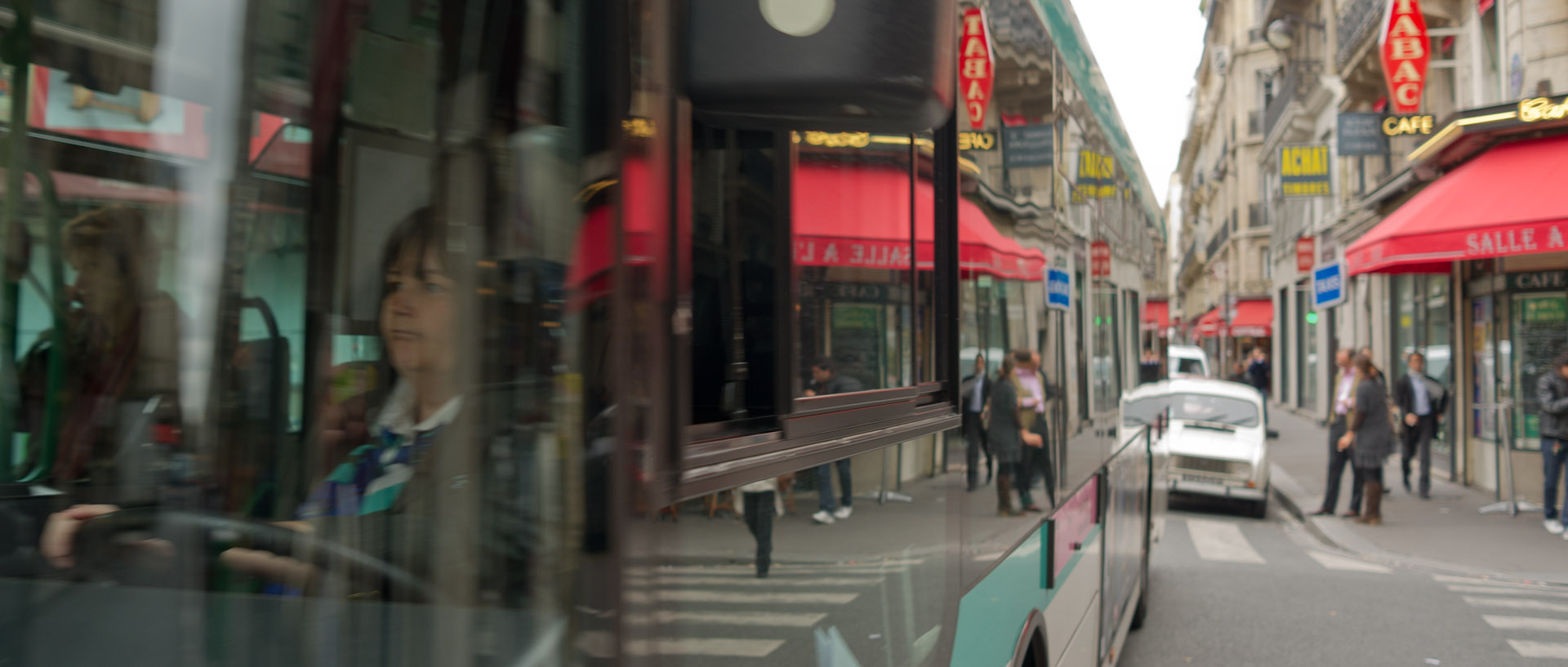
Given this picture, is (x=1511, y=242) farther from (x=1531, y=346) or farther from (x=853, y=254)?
(x=853, y=254)

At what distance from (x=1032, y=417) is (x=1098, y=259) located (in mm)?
1804

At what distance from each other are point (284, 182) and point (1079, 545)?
371cm

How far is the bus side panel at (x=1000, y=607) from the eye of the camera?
2424mm

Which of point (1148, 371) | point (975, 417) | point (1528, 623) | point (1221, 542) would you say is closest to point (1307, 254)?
point (1221, 542)

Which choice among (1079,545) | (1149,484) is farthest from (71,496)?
(1149,484)

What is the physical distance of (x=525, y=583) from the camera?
3.66 feet

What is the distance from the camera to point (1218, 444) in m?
12.6

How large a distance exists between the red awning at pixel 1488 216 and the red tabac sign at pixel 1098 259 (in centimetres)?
859

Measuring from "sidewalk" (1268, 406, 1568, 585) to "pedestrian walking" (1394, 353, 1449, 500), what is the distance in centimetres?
66

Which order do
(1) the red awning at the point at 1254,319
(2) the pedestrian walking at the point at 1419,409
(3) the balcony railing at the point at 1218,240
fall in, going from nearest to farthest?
1. (2) the pedestrian walking at the point at 1419,409
2. (1) the red awning at the point at 1254,319
3. (3) the balcony railing at the point at 1218,240

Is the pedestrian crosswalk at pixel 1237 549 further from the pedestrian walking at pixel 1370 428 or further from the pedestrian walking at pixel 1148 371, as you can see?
the pedestrian walking at pixel 1148 371

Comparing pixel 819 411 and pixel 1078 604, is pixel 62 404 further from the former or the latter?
pixel 1078 604

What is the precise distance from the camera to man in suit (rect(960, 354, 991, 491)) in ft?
8.33

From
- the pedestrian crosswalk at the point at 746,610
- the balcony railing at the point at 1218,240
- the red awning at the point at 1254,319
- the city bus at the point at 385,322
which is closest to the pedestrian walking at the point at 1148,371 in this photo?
the pedestrian crosswalk at the point at 746,610
